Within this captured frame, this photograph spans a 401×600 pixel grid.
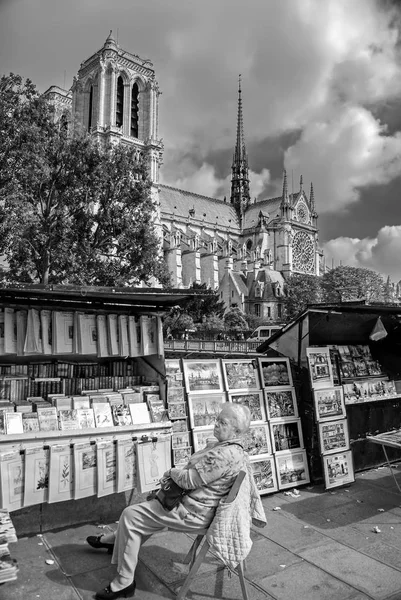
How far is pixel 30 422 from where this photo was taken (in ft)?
15.2

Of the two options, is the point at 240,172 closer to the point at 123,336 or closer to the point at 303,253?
the point at 303,253

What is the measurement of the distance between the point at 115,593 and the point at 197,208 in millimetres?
95421

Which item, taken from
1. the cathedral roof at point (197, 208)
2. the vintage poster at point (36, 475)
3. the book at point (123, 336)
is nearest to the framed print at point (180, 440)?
the book at point (123, 336)

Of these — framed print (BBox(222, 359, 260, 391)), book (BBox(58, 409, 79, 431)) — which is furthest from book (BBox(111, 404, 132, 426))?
framed print (BBox(222, 359, 260, 391))

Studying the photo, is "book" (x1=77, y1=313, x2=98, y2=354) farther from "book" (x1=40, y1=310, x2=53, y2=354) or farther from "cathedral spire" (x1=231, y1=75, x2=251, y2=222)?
"cathedral spire" (x1=231, y1=75, x2=251, y2=222)

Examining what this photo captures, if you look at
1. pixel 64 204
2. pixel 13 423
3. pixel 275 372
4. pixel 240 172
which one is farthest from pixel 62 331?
pixel 240 172

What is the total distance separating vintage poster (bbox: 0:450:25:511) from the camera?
4199mm

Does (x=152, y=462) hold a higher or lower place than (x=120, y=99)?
lower

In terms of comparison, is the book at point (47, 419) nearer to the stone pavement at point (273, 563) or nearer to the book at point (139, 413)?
the book at point (139, 413)

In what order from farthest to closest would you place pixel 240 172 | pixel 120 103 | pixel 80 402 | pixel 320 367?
pixel 240 172, pixel 120 103, pixel 320 367, pixel 80 402

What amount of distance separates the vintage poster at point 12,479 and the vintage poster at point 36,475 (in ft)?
0.15

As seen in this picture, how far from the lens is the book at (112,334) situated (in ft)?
17.8

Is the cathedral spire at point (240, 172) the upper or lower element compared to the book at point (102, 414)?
upper

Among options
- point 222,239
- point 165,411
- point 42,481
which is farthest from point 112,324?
point 222,239
